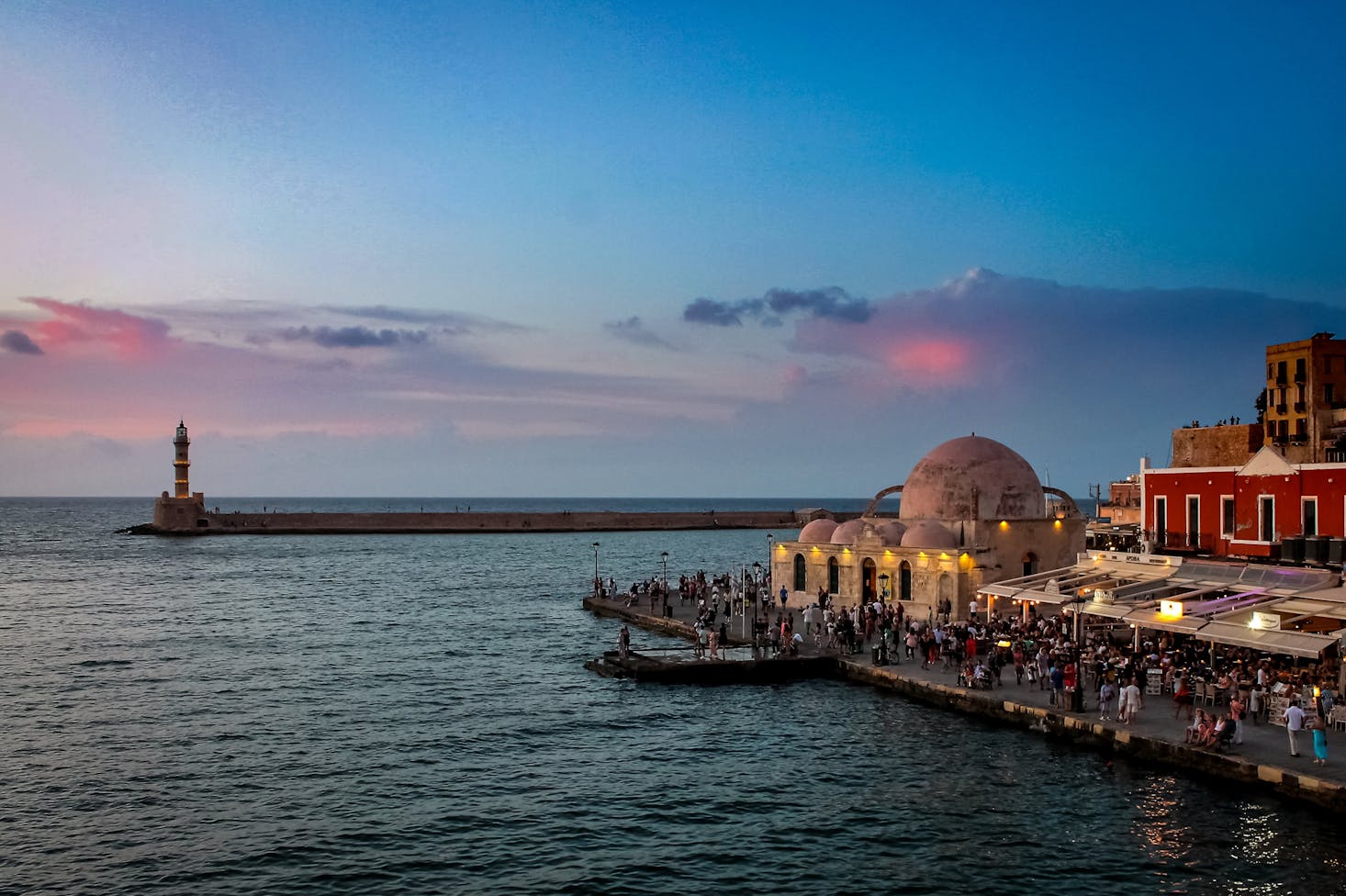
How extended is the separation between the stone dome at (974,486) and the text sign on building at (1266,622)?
743 inches

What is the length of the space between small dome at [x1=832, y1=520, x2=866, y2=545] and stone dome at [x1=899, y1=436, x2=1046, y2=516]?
2.19 meters

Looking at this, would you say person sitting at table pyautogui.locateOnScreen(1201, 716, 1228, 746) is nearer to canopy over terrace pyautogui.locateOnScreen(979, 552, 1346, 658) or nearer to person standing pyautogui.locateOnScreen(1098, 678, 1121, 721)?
canopy over terrace pyautogui.locateOnScreen(979, 552, 1346, 658)

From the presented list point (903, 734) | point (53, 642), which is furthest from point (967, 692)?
point (53, 642)

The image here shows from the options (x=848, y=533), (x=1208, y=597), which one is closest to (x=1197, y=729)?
(x=1208, y=597)

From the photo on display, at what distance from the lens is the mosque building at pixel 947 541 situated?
4284 centimetres

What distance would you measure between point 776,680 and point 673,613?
50.6ft

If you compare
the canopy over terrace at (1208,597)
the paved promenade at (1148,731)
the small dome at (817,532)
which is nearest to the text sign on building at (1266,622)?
the canopy over terrace at (1208,597)

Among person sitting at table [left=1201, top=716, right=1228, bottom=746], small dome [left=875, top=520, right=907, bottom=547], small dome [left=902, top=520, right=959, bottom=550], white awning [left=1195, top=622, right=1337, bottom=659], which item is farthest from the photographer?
small dome [left=875, top=520, right=907, bottom=547]

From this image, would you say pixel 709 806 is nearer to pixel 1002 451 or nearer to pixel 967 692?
pixel 967 692

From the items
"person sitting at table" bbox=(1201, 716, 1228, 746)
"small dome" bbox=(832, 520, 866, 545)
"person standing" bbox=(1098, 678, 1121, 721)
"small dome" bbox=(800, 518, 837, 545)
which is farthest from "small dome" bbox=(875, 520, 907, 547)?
"person sitting at table" bbox=(1201, 716, 1228, 746)

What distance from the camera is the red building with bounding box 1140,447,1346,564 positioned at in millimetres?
32375

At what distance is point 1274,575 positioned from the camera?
3048 centimetres

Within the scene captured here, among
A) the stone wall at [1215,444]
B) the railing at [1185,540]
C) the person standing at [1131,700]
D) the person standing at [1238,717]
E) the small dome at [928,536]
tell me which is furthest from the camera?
the small dome at [928,536]

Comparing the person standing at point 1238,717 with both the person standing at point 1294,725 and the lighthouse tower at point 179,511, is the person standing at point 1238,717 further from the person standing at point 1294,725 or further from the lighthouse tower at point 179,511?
the lighthouse tower at point 179,511
